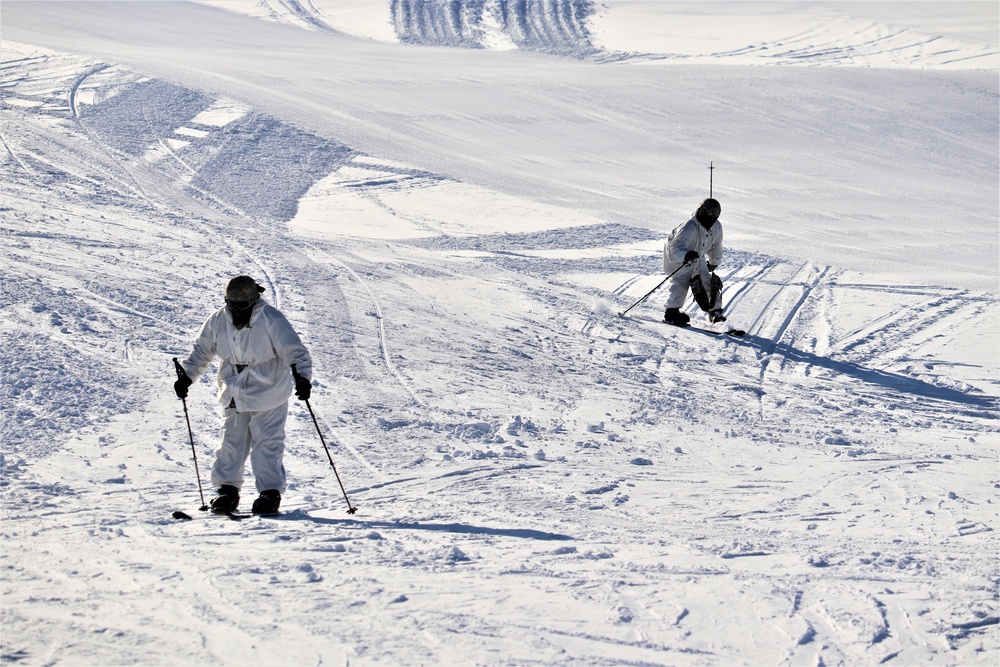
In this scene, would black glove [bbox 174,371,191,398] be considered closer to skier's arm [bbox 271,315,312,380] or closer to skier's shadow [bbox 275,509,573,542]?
skier's arm [bbox 271,315,312,380]

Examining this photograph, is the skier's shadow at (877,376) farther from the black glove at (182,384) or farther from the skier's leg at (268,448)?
the black glove at (182,384)

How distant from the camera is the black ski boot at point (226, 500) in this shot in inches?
247

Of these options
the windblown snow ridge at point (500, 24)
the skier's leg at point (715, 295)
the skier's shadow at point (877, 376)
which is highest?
the windblown snow ridge at point (500, 24)

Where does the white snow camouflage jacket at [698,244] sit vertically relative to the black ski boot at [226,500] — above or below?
above

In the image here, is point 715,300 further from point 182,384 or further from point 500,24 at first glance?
point 500,24

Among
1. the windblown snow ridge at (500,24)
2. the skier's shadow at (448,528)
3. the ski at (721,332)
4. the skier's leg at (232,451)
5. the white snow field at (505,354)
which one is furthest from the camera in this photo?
the windblown snow ridge at (500,24)

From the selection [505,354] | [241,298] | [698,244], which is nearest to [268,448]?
[241,298]

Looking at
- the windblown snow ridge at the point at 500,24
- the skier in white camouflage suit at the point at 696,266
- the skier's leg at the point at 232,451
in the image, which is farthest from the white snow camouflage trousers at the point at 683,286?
the windblown snow ridge at the point at 500,24

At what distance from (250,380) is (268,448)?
0.40 meters

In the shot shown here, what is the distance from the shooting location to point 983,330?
37.1 feet

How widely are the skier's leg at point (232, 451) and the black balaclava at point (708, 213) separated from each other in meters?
5.75

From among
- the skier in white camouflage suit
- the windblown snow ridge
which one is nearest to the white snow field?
the skier in white camouflage suit

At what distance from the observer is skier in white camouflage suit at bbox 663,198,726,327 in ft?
36.6

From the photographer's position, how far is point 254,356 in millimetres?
6359
